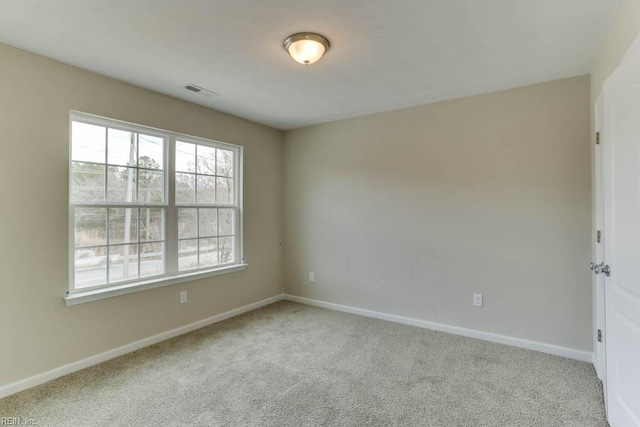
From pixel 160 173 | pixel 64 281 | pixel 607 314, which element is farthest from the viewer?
pixel 160 173

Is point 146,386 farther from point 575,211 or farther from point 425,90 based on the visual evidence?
point 575,211

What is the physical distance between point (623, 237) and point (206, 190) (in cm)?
365

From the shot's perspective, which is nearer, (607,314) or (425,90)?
(607,314)

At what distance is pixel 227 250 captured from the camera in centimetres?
395

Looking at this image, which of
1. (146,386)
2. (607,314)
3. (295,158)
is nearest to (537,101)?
(607,314)

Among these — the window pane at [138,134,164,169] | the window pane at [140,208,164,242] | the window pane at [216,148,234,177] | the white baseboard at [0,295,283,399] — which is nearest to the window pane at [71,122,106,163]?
the window pane at [138,134,164,169]

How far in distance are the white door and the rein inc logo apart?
3.35 meters

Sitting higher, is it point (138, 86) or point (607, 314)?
point (138, 86)

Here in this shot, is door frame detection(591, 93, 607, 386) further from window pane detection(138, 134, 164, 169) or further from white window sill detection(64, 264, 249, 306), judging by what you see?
window pane detection(138, 134, 164, 169)

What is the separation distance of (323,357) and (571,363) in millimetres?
2114

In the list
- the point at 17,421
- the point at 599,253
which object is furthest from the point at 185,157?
the point at 599,253

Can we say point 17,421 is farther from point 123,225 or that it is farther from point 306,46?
point 306,46

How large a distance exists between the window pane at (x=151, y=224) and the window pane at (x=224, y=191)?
2.46ft

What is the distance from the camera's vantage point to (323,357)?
279 cm
